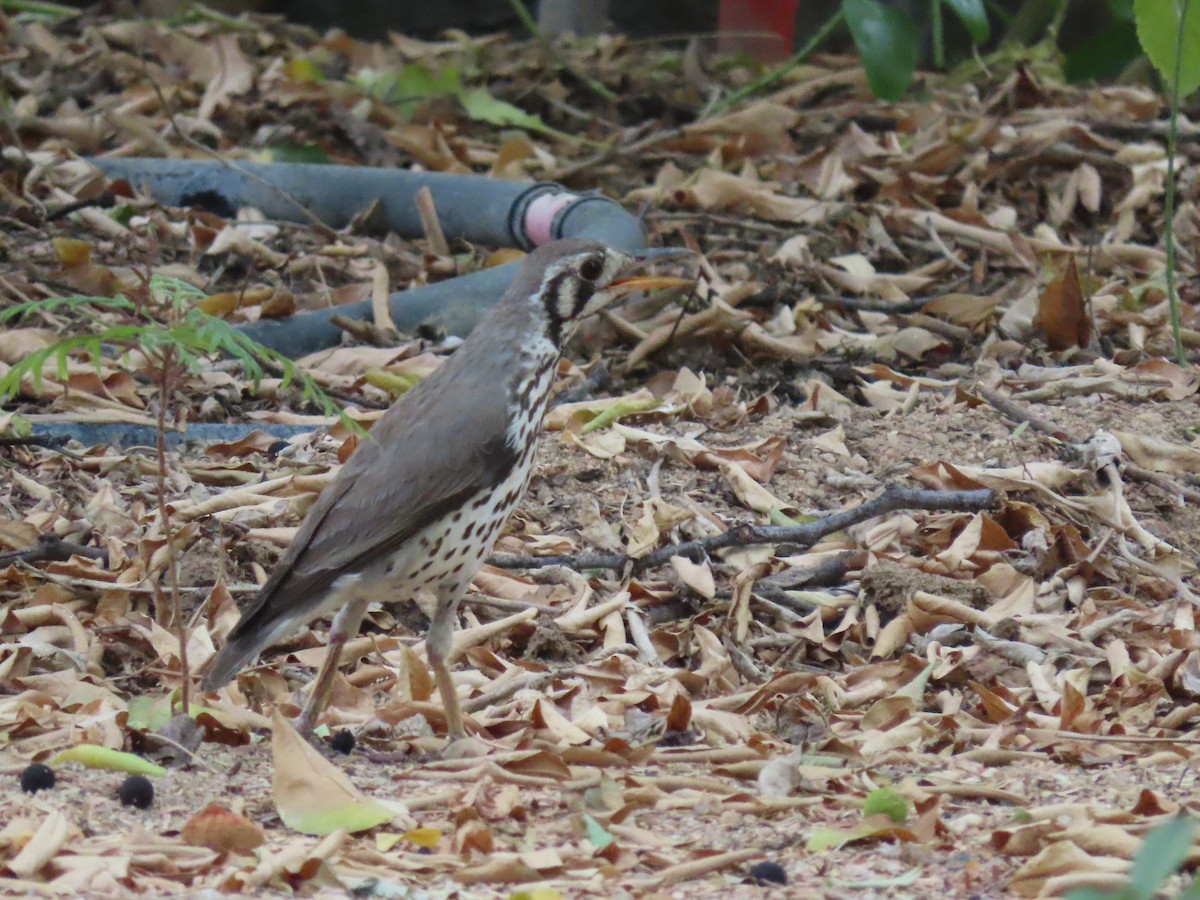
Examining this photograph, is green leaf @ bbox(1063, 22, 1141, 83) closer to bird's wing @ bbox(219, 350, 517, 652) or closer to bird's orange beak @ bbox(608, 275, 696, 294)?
bird's orange beak @ bbox(608, 275, 696, 294)

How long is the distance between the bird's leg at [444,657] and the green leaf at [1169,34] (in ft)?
9.84

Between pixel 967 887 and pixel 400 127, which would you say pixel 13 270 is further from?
pixel 967 887

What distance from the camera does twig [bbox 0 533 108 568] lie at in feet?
15.8

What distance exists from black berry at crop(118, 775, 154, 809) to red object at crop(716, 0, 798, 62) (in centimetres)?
716

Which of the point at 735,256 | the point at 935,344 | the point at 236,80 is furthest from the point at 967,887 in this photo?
the point at 236,80

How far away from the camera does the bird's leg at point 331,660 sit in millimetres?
4094

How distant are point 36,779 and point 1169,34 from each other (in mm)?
4150

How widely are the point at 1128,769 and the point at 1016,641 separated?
860 millimetres

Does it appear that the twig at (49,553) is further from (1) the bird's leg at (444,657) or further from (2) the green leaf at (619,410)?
(2) the green leaf at (619,410)

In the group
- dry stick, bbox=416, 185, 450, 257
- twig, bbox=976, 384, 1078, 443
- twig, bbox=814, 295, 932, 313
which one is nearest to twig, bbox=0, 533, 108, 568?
twig, bbox=976, 384, 1078, 443

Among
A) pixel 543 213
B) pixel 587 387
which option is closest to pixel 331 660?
pixel 587 387

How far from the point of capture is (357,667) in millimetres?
4594

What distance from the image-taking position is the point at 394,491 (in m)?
4.11

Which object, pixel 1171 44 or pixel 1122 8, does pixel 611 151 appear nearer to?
pixel 1122 8
